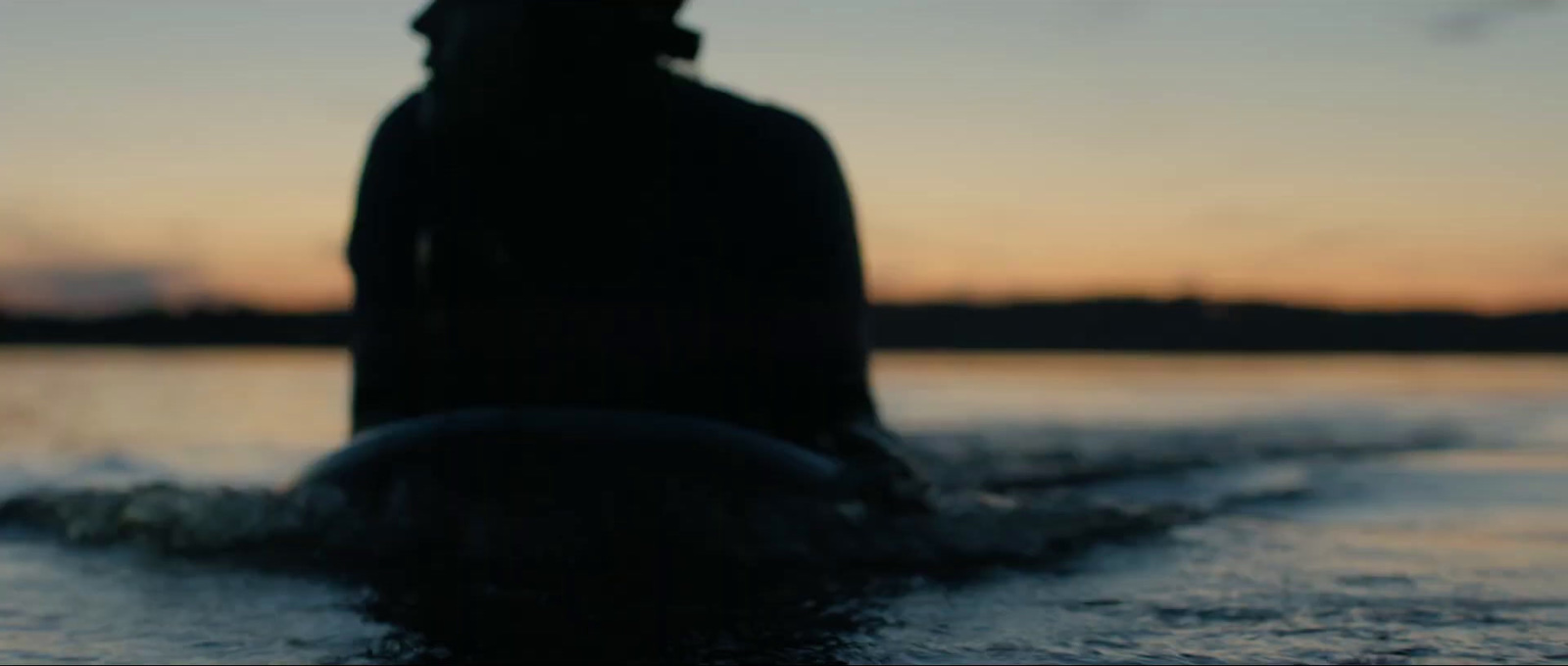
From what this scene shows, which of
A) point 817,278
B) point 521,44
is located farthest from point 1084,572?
point 521,44

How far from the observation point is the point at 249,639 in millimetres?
3648

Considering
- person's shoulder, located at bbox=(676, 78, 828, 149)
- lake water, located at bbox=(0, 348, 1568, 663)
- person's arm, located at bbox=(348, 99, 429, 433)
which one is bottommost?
lake water, located at bbox=(0, 348, 1568, 663)

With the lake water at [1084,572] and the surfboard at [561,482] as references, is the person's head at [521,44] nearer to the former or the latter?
the surfboard at [561,482]

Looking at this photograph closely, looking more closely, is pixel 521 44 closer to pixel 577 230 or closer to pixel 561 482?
pixel 577 230

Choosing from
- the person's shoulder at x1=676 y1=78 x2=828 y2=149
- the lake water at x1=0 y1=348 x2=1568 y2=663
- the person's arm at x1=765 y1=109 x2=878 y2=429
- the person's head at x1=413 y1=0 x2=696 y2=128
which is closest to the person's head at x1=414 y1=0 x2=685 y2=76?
the person's head at x1=413 y1=0 x2=696 y2=128

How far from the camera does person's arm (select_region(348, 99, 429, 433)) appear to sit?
5238 millimetres

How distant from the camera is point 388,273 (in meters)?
5.37

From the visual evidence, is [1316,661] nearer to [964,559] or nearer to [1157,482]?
[964,559]

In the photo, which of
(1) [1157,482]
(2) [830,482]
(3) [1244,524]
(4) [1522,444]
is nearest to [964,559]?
(2) [830,482]

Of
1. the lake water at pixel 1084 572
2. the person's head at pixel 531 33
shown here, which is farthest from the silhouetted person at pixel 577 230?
the lake water at pixel 1084 572

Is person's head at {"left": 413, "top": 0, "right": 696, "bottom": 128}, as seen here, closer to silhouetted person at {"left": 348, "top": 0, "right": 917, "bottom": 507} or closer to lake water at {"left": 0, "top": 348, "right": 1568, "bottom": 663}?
silhouetted person at {"left": 348, "top": 0, "right": 917, "bottom": 507}

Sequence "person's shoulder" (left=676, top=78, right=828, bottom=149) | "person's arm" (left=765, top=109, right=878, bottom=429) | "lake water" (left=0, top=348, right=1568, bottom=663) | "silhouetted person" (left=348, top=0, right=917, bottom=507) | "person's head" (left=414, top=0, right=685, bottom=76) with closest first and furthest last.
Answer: "lake water" (left=0, top=348, right=1568, bottom=663) → "person's head" (left=414, top=0, right=685, bottom=76) → "silhouetted person" (left=348, top=0, right=917, bottom=507) → "person's shoulder" (left=676, top=78, right=828, bottom=149) → "person's arm" (left=765, top=109, right=878, bottom=429)

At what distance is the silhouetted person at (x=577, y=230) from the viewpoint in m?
4.80

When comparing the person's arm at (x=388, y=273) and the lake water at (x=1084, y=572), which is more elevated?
A: the person's arm at (x=388, y=273)
